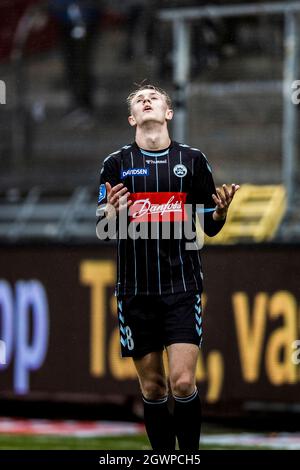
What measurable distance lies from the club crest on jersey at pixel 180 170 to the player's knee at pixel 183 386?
1135mm

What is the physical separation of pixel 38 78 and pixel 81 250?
1994mm

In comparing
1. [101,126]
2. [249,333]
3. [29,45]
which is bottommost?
[249,333]

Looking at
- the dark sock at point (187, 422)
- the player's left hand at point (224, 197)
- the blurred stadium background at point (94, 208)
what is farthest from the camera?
the blurred stadium background at point (94, 208)

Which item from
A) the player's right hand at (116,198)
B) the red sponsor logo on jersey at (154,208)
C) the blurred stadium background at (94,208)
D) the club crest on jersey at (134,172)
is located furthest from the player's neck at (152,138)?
the blurred stadium background at (94,208)

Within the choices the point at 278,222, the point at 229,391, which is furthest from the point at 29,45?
the point at 229,391

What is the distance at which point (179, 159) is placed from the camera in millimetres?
7320

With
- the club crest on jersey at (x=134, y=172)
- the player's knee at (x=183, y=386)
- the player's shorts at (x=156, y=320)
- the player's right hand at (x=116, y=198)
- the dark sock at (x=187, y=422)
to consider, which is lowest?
the dark sock at (x=187, y=422)

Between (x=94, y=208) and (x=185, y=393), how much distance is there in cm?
516

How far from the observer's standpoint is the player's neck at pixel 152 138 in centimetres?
728

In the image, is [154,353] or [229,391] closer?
[154,353]

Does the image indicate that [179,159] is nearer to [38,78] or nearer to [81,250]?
[81,250]

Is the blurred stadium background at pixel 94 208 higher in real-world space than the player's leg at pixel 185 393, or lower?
higher

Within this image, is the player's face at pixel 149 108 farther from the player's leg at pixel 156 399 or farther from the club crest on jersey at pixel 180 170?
the player's leg at pixel 156 399

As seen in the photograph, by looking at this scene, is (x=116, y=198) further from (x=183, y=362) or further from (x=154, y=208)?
(x=183, y=362)
